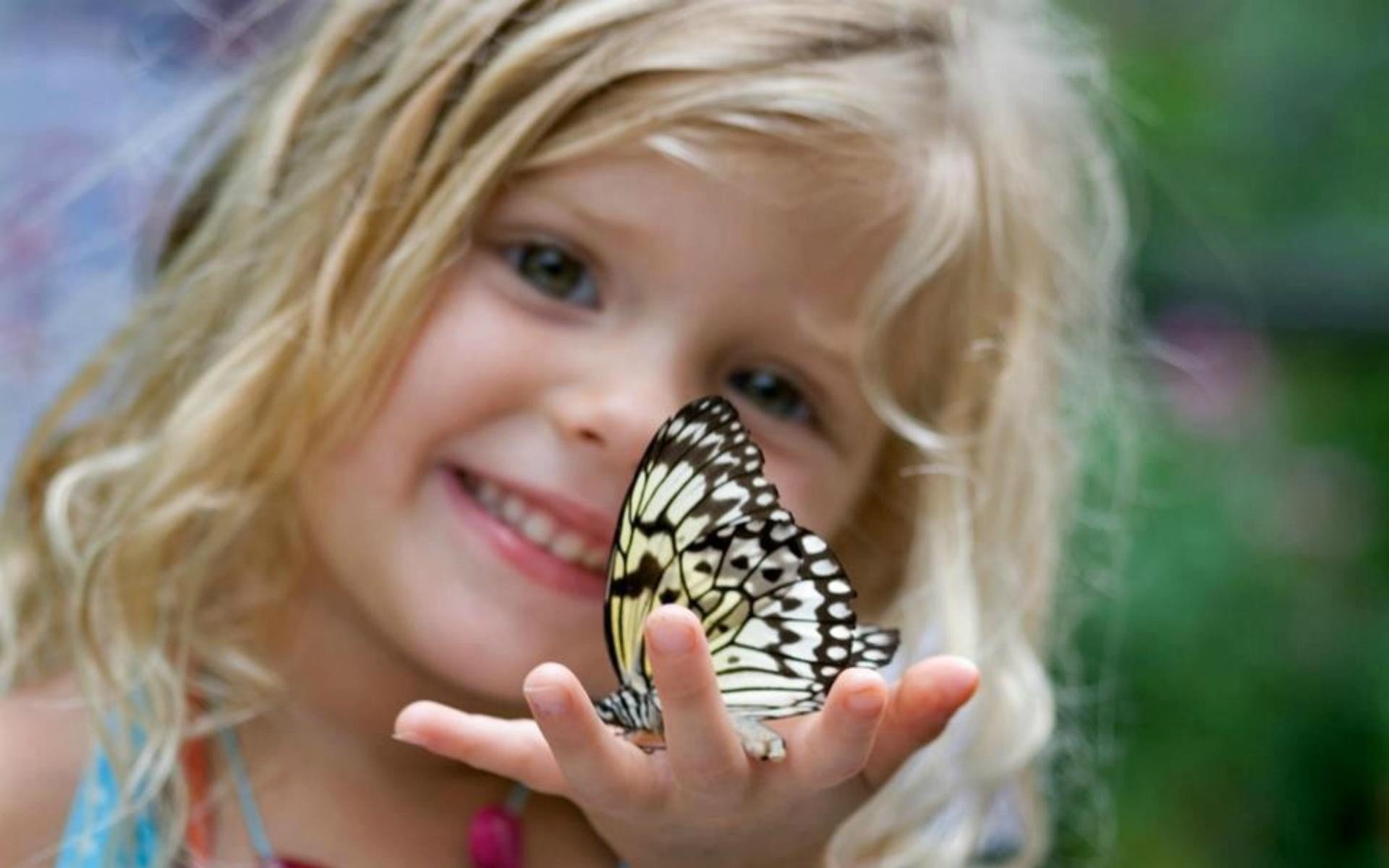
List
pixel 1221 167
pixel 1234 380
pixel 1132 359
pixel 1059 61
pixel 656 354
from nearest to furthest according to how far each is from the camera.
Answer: pixel 656 354, pixel 1059 61, pixel 1132 359, pixel 1234 380, pixel 1221 167

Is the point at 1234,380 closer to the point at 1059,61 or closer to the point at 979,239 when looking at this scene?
the point at 1059,61

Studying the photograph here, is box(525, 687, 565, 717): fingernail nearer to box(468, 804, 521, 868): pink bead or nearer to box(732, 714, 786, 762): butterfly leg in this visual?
box(732, 714, 786, 762): butterfly leg

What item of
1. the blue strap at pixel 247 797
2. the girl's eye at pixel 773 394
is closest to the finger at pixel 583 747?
the girl's eye at pixel 773 394

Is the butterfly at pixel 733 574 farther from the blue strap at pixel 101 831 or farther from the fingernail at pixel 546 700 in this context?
the blue strap at pixel 101 831

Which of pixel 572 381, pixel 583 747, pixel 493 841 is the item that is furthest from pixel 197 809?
pixel 583 747

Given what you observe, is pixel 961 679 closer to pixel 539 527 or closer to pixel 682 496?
pixel 682 496

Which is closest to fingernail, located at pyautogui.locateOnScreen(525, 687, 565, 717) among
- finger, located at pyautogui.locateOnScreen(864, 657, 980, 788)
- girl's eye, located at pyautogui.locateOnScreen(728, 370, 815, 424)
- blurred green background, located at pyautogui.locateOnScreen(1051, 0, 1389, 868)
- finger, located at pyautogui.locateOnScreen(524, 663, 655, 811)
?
finger, located at pyautogui.locateOnScreen(524, 663, 655, 811)

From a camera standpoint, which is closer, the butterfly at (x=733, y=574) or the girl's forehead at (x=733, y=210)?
the butterfly at (x=733, y=574)

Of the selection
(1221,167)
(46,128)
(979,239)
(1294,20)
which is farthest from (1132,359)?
(46,128)
